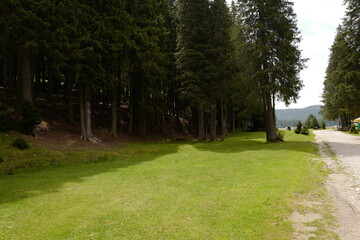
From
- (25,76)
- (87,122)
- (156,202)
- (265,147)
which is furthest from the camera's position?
(87,122)

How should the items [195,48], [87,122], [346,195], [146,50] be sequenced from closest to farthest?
[346,195] → [87,122] → [146,50] → [195,48]

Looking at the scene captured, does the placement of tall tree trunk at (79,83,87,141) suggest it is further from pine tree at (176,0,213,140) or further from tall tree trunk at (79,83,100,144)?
pine tree at (176,0,213,140)

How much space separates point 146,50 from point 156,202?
21.2 m

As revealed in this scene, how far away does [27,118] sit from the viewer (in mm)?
16703

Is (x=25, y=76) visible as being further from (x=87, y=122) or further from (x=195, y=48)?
(x=195, y=48)

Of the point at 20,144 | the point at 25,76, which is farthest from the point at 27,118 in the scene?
the point at 25,76

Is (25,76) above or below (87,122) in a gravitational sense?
above

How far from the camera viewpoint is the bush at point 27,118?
16.5 m

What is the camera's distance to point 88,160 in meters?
14.9

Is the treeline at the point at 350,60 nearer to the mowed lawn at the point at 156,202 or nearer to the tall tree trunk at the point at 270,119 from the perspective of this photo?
the tall tree trunk at the point at 270,119

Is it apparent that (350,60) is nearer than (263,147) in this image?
No

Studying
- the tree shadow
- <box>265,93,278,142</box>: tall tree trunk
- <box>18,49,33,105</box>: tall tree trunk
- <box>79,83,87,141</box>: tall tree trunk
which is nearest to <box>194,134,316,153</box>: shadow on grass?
the tree shadow

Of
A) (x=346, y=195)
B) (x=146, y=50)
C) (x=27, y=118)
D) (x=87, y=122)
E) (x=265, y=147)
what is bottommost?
(x=346, y=195)

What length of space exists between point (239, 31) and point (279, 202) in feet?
71.7
